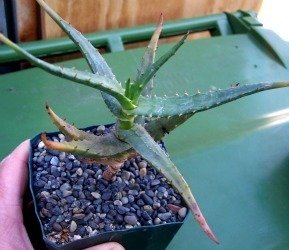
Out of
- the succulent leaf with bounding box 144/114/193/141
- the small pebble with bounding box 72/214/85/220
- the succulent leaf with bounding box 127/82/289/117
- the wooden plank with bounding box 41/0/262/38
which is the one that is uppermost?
the succulent leaf with bounding box 127/82/289/117

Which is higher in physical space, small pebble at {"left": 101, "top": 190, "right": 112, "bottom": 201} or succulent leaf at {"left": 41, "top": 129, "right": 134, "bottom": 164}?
succulent leaf at {"left": 41, "top": 129, "right": 134, "bottom": 164}

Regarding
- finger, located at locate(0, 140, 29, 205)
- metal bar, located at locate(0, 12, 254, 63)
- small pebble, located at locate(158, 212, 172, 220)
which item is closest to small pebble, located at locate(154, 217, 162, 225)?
small pebble, located at locate(158, 212, 172, 220)

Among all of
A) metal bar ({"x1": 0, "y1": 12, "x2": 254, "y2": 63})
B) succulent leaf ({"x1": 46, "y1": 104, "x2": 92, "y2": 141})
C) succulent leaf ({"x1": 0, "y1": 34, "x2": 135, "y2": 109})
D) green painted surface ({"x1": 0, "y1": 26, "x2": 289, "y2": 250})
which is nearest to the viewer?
succulent leaf ({"x1": 0, "y1": 34, "x2": 135, "y2": 109})

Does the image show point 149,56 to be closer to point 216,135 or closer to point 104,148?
point 104,148

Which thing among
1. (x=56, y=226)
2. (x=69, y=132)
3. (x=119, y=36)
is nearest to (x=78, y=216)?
(x=56, y=226)

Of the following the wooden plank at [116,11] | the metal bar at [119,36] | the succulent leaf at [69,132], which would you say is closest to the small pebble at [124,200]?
the succulent leaf at [69,132]

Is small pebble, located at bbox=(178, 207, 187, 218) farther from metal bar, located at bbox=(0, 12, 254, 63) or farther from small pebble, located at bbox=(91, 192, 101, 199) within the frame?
metal bar, located at bbox=(0, 12, 254, 63)
